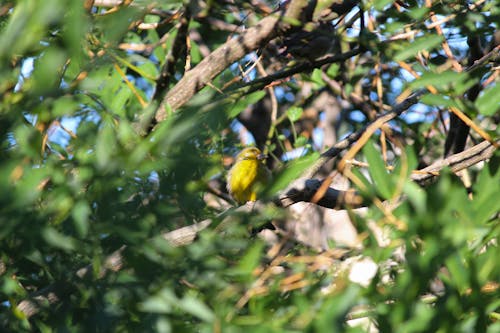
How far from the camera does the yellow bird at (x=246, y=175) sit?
5465mm

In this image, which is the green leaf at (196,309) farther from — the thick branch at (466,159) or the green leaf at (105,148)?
the thick branch at (466,159)

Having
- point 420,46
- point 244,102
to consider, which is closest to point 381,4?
point 420,46

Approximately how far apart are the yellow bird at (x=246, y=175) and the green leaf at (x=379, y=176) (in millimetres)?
3917

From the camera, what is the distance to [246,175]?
5.59 meters

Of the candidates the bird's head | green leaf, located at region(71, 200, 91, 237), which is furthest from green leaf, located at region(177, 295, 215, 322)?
the bird's head

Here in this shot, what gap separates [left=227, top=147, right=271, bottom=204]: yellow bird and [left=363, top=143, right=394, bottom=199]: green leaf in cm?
392

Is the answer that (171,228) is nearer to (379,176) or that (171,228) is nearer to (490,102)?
(379,176)

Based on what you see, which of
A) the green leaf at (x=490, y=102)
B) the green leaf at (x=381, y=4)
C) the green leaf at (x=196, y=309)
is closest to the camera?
the green leaf at (x=196, y=309)

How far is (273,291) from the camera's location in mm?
1386

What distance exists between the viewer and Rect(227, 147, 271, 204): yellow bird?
546 cm

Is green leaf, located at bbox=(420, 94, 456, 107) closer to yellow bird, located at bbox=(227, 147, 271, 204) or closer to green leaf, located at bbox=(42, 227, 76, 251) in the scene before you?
green leaf, located at bbox=(42, 227, 76, 251)

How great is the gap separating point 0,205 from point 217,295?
0.46 meters

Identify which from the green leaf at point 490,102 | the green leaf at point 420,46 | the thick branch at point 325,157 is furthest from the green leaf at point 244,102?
the green leaf at point 490,102

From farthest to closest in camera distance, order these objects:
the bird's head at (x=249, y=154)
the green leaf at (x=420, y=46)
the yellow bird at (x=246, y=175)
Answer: the yellow bird at (x=246, y=175) < the bird's head at (x=249, y=154) < the green leaf at (x=420, y=46)
